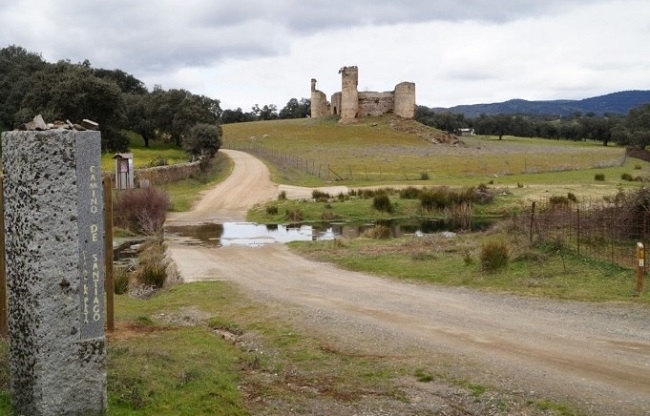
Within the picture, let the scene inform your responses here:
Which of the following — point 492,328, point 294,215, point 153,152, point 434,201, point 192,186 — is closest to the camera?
point 492,328

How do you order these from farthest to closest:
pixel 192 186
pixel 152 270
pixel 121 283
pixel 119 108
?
pixel 119 108
pixel 192 186
pixel 152 270
pixel 121 283

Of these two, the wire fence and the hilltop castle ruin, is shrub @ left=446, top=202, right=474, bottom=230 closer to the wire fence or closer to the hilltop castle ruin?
the wire fence

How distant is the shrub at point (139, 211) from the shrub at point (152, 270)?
6716 mm

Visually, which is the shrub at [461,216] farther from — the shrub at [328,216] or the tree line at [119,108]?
the tree line at [119,108]

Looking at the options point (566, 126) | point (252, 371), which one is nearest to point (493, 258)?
point (252, 371)

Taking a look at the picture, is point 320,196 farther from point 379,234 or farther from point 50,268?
point 50,268

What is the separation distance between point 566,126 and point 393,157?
57729mm

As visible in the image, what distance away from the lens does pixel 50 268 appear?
5859mm

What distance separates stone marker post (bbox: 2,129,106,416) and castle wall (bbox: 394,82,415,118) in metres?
108

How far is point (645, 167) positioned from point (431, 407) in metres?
61.3

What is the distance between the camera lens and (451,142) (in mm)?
97188

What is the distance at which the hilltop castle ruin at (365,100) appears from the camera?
360 ft

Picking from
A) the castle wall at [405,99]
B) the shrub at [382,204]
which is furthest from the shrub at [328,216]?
the castle wall at [405,99]

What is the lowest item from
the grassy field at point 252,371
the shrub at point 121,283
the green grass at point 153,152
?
the shrub at point 121,283
